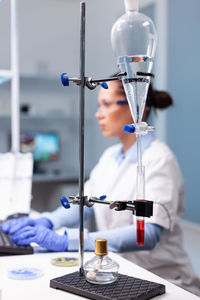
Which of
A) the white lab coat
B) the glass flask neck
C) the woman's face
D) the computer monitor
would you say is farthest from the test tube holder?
the computer monitor

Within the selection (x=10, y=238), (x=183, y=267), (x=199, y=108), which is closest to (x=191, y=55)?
(x=199, y=108)

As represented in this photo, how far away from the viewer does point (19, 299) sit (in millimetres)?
793

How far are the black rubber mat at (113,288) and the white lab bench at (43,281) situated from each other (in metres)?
0.01

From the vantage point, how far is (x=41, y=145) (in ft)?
13.4

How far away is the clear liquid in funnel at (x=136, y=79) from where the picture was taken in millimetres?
827

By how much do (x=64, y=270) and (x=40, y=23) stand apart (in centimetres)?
385

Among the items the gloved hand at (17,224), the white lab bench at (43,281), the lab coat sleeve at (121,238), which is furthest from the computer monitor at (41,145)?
the white lab bench at (43,281)

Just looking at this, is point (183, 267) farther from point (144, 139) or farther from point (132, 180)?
point (144, 139)

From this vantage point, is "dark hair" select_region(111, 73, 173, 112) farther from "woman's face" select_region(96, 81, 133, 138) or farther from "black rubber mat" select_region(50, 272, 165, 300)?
"black rubber mat" select_region(50, 272, 165, 300)

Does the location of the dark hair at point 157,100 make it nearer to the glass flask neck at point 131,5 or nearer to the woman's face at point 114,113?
the woman's face at point 114,113

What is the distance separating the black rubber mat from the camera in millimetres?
770

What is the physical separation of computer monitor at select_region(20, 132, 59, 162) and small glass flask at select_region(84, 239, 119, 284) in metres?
3.21

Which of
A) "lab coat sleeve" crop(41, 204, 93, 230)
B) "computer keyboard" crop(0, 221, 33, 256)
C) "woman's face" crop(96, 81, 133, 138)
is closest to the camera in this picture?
"computer keyboard" crop(0, 221, 33, 256)

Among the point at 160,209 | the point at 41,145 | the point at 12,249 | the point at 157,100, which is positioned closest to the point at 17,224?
the point at 12,249
